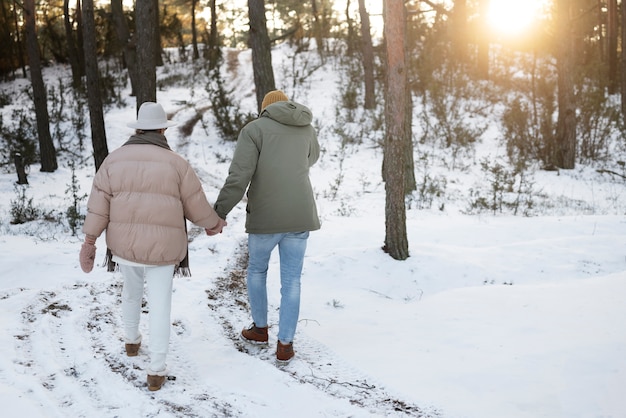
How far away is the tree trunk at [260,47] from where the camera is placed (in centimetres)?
972

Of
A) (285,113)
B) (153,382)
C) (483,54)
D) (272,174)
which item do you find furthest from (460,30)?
(153,382)

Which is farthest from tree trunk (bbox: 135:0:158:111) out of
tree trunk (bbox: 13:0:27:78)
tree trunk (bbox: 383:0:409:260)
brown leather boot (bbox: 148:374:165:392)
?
tree trunk (bbox: 13:0:27:78)

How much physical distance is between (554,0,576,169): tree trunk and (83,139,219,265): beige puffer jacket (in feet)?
45.7

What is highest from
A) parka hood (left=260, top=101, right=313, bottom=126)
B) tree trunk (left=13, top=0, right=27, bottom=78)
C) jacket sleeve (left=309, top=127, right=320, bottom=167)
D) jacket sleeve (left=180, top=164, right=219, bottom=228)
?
tree trunk (left=13, top=0, right=27, bottom=78)

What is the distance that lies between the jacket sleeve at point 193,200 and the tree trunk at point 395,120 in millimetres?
3269

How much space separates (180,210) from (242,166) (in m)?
0.61

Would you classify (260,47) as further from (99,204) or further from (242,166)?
(99,204)

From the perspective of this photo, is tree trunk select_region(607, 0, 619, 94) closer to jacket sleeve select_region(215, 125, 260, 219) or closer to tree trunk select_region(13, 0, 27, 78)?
jacket sleeve select_region(215, 125, 260, 219)

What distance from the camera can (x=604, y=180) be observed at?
14383 mm

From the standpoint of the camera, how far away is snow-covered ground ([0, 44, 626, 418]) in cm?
371

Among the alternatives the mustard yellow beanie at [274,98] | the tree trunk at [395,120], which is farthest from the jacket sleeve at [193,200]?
the tree trunk at [395,120]

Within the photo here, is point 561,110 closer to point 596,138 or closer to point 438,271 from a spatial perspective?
point 596,138

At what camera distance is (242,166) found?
163 inches

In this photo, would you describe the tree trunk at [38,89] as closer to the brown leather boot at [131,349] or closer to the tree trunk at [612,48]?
the brown leather boot at [131,349]
